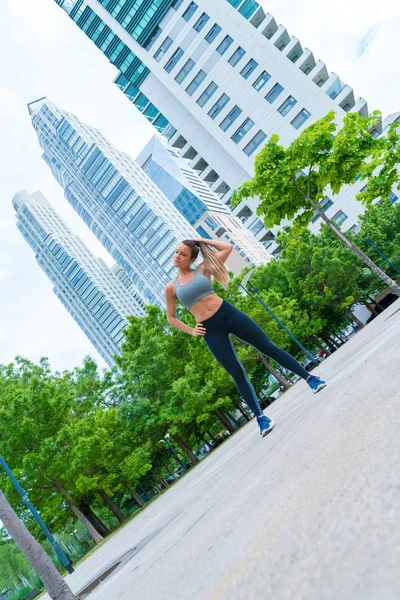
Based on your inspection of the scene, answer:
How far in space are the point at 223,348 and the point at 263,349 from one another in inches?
16.9

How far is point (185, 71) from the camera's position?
4875 cm

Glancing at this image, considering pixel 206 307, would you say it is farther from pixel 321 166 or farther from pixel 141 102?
pixel 141 102

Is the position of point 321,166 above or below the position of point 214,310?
above

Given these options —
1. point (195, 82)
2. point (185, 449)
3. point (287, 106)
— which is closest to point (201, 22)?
point (195, 82)

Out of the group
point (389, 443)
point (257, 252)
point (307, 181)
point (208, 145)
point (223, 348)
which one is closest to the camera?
point (389, 443)

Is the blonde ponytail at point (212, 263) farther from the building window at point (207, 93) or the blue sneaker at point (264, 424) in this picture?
the building window at point (207, 93)

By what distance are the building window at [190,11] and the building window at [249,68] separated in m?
7.46

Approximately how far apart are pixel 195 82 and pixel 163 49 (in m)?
5.10

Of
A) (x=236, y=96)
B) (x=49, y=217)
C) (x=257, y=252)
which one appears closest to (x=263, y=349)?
(x=236, y=96)

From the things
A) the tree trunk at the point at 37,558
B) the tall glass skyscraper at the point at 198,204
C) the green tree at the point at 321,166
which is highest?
the tall glass skyscraper at the point at 198,204

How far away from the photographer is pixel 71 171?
13875 centimetres

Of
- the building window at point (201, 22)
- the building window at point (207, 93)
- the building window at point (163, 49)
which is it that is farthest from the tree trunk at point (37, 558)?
the building window at point (163, 49)

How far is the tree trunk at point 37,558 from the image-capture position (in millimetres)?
4484

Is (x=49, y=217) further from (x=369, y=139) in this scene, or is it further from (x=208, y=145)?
(x=369, y=139)
